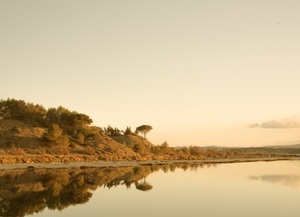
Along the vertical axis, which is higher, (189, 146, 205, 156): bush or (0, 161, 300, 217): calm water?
(189, 146, 205, 156): bush

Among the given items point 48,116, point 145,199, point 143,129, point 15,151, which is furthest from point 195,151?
point 145,199

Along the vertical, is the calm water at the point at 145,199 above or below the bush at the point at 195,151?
below

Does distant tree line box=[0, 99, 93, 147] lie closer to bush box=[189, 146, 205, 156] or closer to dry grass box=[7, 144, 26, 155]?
dry grass box=[7, 144, 26, 155]

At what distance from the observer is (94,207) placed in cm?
1565

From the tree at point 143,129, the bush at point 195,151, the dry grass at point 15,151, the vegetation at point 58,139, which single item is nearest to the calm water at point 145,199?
the vegetation at point 58,139

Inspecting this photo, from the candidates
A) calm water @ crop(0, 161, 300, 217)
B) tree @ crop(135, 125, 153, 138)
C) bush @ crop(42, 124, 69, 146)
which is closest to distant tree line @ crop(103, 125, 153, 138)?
tree @ crop(135, 125, 153, 138)

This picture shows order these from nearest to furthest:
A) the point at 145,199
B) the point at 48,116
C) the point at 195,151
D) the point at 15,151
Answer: the point at 145,199, the point at 15,151, the point at 48,116, the point at 195,151

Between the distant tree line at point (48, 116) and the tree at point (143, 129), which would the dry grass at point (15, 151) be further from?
the tree at point (143, 129)

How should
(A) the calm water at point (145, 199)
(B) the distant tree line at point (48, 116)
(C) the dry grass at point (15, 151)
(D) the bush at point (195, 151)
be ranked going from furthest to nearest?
(D) the bush at point (195, 151) → (B) the distant tree line at point (48, 116) → (C) the dry grass at point (15, 151) → (A) the calm water at point (145, 199)

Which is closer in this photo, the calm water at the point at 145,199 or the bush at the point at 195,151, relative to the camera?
the calm water at the point at 145,199

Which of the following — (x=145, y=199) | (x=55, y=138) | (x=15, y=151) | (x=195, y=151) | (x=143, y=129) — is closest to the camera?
(x=145, y=199)

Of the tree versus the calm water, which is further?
the tree

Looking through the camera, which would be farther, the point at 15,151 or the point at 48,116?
the point at 48,116

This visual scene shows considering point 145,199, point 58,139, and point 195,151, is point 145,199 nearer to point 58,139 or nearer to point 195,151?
point 58,139
